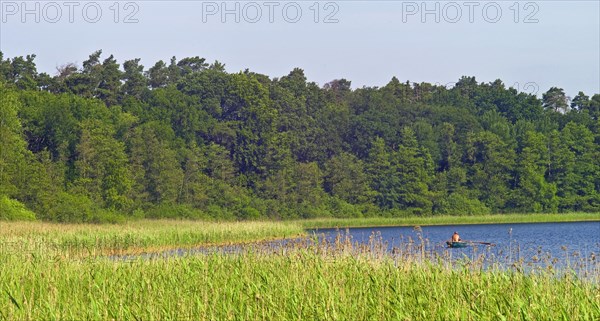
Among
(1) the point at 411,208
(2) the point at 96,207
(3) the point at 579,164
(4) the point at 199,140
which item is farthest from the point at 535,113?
(2) the point at 96,207

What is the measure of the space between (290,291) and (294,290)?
7 cm

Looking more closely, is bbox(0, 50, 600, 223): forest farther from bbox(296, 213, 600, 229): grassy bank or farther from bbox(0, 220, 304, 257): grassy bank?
bbox(0, 220, 304, 257): grassy bank

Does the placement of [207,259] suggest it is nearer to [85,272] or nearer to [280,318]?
[85,272]

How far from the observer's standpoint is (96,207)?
46.1m

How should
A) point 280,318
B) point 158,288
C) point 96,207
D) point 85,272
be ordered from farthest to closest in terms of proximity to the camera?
1. point 96,207
2. point 85,272
3. point 158,288
4. point 280,318

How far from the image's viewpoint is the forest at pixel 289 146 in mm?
54844

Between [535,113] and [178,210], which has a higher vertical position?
[535,113]

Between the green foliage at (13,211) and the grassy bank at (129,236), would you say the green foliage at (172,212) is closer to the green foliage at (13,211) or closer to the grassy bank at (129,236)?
the green foliage at (13,211)

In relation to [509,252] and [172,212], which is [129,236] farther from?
[172,212]

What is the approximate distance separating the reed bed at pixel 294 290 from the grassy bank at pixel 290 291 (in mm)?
18

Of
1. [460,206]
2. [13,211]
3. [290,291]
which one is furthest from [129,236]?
[460,206]

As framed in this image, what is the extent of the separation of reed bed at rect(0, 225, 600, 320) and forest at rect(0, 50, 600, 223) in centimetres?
3698

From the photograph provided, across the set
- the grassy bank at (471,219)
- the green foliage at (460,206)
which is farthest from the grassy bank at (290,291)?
the green foliage at (460,206)

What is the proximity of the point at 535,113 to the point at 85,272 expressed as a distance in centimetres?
7016
